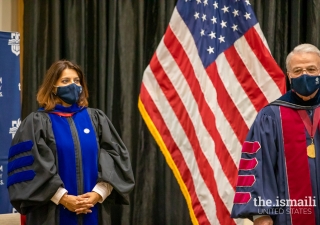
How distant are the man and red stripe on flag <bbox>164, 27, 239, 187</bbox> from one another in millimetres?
1371

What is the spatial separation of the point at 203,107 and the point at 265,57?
63 cm

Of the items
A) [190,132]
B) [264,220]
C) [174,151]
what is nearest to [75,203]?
[264,220]

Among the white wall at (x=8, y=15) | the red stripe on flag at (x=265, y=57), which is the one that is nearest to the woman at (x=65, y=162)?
the red stripe on flag at (x=265, y=57)

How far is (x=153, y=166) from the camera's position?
4.90 m

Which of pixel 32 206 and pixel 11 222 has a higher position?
pixel 32 206

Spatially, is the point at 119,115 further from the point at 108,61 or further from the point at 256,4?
the point at 256,4

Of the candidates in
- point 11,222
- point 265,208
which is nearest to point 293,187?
point 265,208

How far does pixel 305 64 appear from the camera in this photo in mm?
2850

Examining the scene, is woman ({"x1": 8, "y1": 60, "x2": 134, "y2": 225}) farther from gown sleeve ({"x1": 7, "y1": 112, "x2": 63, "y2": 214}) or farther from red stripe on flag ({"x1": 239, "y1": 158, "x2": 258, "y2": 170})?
red stripe on flag ({"x1": 239, "y1": 158, "x2": 258, "y2": 170})

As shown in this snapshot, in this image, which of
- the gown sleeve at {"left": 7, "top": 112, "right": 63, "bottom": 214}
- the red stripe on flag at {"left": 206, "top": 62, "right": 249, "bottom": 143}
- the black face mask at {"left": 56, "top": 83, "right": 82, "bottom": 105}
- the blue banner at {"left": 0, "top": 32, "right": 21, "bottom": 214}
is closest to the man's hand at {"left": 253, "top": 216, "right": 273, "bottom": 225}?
the gown sleeve at {"left": 7, "top": 112, "right": 63, "bottom": 214}

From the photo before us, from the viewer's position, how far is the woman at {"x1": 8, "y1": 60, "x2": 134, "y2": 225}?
10.4 ft

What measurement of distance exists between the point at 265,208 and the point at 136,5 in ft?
9.27

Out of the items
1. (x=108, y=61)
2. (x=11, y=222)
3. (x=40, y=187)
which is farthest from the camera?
(x=108, y=61)

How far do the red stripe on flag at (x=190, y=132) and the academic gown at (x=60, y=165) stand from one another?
0.93 m
